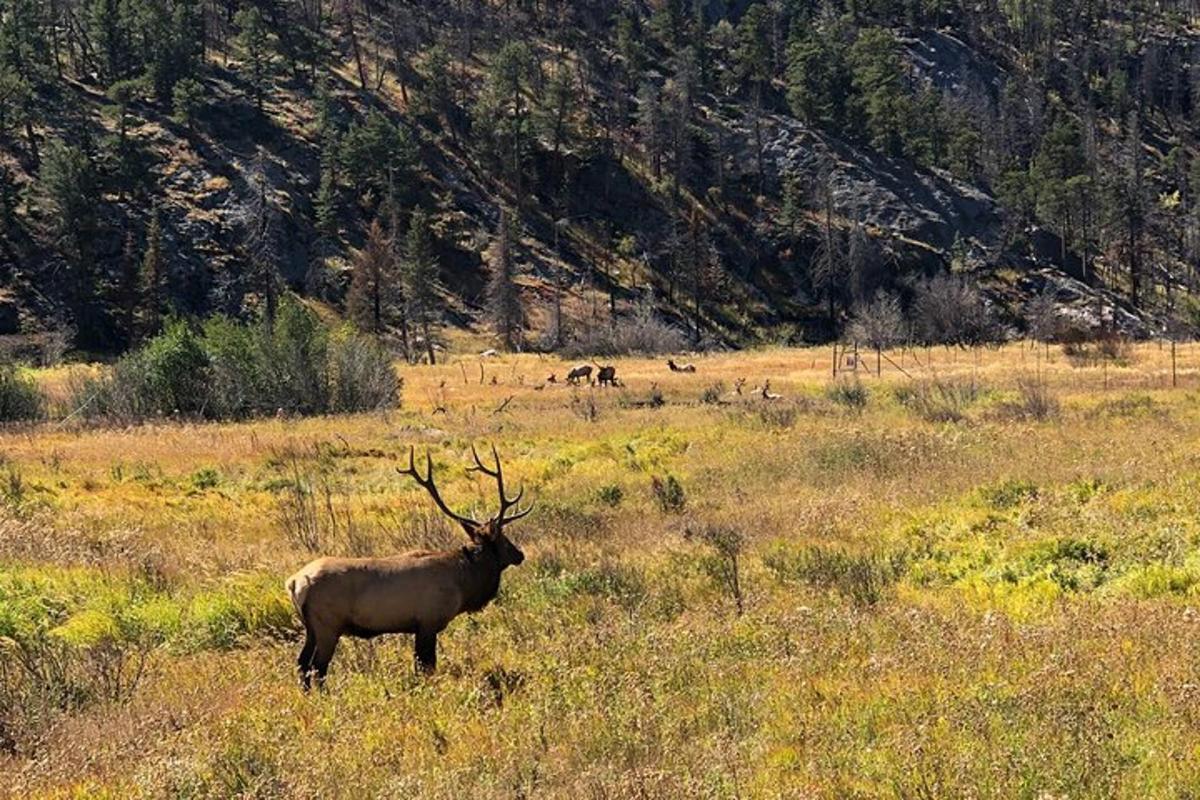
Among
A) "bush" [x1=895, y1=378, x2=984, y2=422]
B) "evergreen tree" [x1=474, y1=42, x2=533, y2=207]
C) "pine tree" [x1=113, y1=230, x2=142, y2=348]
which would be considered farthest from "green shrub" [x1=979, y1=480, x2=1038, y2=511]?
"evergreen tree" [x1=474, y1=42, x2=533, y2=207]

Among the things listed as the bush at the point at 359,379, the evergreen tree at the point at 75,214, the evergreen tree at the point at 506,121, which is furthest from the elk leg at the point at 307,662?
→ the evergreen tree at the point at 506,121

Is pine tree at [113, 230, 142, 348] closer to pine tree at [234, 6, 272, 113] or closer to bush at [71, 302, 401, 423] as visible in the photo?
pine tree at [234, 6, 272, 113]

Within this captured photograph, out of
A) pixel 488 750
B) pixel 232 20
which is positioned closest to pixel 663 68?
pixel 232 20

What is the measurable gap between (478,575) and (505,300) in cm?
6040

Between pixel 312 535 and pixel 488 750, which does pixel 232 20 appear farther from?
pixel 488 750

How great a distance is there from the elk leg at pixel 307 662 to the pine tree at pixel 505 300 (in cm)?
6075

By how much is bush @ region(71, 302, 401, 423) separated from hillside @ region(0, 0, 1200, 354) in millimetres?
30649

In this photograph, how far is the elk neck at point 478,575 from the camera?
7.98 meters

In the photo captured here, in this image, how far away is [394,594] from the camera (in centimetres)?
738

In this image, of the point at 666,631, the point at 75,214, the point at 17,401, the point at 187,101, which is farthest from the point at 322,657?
the point at 187,101

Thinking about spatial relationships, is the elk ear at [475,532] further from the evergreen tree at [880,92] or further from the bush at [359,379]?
the evergreen tree at [880,92]

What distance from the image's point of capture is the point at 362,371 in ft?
115

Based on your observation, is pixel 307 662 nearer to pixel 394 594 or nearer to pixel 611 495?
pixel 394 594

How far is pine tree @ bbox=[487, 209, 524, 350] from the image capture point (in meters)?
67.6
